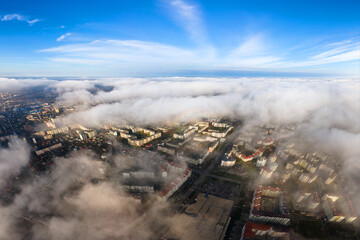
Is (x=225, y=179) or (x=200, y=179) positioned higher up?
(x=200, y=179)

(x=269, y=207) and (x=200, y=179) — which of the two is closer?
(x=269, y=207)

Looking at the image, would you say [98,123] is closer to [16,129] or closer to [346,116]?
[16,129]

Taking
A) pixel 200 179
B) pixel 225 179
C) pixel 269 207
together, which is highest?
pixel 200 179

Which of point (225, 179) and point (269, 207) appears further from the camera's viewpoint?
point (225, 179)

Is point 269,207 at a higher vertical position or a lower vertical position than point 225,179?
lower

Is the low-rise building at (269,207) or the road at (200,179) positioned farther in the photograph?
the road at (200,179)

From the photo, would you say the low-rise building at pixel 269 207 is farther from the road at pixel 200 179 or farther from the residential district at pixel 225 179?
the road at pixel 200 179

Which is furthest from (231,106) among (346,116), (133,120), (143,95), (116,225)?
(116,225)

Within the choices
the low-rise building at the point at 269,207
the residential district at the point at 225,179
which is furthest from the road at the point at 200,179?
the low-rise building at the point at 269,207

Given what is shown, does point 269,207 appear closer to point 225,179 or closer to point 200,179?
point 225,179

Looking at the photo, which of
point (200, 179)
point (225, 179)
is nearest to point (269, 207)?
point (225, 179)
